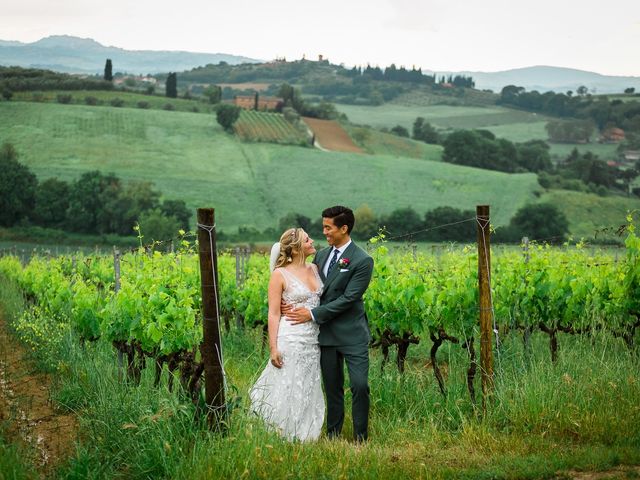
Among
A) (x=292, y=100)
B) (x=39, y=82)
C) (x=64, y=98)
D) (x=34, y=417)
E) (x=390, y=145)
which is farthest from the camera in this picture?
(x=292, y=100)

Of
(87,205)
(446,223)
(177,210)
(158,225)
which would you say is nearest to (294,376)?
(158,225)

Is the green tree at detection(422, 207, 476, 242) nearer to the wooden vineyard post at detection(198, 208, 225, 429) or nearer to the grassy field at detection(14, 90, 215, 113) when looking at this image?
the grassy field at detection(14, 90, 215, 113)

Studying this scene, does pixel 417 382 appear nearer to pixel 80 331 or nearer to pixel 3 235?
pixel 80 331

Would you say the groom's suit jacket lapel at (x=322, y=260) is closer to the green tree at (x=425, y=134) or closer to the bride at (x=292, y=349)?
the bride at (x=292, y=349)

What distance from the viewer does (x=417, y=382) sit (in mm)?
8305

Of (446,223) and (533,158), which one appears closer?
(446,223)

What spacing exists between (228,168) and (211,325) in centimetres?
6816

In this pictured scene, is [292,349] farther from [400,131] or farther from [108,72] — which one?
[400,131]

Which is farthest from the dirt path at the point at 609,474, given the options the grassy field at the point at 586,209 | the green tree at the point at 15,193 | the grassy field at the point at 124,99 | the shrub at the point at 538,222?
the grassy field at the point at 124,99

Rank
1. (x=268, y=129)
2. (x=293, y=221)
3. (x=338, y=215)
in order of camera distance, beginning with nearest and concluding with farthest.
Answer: (x=338, y=215) < (x=293, y=221) < (x=268, y=129)

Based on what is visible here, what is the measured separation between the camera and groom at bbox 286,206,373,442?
6859mm

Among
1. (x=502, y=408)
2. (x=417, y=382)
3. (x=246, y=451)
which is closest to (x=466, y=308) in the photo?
(x=417, y=382)

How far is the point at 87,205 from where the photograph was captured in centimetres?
6519

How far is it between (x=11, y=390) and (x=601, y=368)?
19.8 ft
